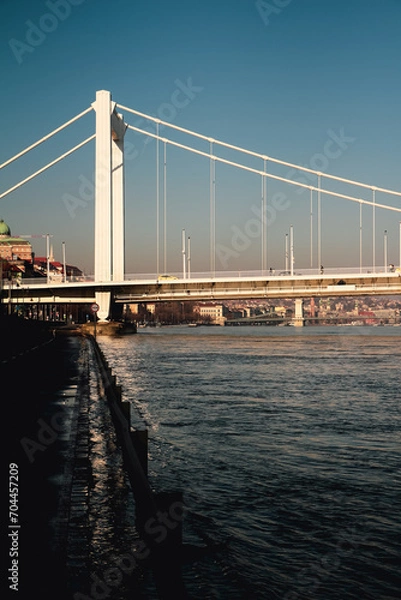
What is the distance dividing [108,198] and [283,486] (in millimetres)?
76199

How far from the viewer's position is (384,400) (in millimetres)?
23047

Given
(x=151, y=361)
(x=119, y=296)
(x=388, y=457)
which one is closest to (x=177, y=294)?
(x=119, y=296)

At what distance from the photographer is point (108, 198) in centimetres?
8462

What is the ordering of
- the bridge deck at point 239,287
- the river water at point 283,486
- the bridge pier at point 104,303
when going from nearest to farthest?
the river water at point 283,486
the bridge deck at point 239,287
the bridge pier at point 104,303

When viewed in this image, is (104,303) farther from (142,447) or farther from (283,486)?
(142,447)

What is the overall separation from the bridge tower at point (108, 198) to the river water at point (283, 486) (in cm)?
6136

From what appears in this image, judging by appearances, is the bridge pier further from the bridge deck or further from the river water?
the river water

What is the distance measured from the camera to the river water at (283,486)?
289 inches

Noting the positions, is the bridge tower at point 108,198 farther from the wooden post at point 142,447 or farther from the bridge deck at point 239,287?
the wooden post at point 142,447

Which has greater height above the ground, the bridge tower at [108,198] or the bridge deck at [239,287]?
the bridge tower at [108,198]

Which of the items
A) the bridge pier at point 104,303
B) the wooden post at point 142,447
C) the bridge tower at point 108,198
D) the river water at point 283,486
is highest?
the bridge tower at point 108,198

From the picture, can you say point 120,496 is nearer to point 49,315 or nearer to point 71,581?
point 71,581

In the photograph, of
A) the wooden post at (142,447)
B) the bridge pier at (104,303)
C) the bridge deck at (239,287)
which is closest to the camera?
the wooden post at (142,447)

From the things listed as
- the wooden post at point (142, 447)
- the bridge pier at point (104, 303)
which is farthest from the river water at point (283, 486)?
the bridge pier at point (104, 303)
